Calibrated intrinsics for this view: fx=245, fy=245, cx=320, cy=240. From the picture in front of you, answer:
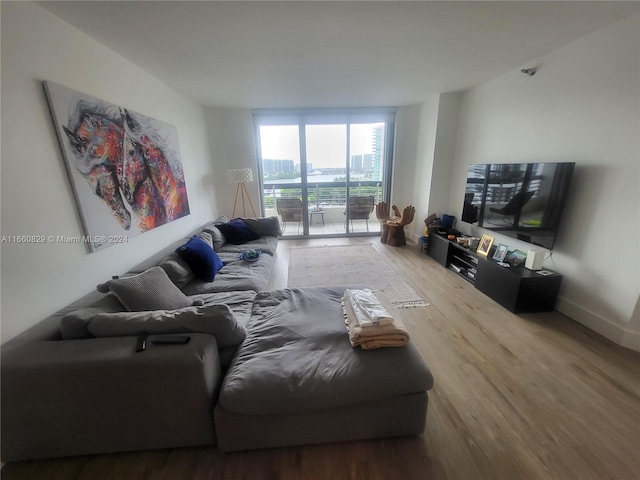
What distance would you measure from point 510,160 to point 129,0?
365 cm

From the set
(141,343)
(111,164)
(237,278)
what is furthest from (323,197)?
(141,343)

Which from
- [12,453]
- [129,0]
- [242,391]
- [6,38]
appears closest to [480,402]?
[242,391]

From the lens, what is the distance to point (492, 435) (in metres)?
1.31

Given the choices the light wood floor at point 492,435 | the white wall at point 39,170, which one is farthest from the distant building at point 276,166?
the light wood floor at point 492,435

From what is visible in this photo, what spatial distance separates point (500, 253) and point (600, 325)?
937 mm

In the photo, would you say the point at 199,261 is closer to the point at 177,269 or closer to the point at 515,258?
the point at 177,269

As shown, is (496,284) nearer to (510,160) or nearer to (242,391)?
(510,160)

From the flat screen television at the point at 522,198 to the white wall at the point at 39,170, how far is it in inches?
151

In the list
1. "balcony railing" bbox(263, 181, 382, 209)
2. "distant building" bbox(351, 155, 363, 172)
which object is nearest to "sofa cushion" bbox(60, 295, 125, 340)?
"balcony railing" bbox(263, 181, 382, 209)

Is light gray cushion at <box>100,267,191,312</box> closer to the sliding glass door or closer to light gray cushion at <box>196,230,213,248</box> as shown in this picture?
light gray cushion at <box>196,230,213,248</box>

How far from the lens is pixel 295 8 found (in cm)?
157

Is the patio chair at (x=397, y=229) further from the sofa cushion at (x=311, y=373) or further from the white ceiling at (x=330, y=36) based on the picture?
the sofa cushion at (x=311, y=373)

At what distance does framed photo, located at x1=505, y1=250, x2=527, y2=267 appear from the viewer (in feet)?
8.37

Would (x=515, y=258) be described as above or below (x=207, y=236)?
below
